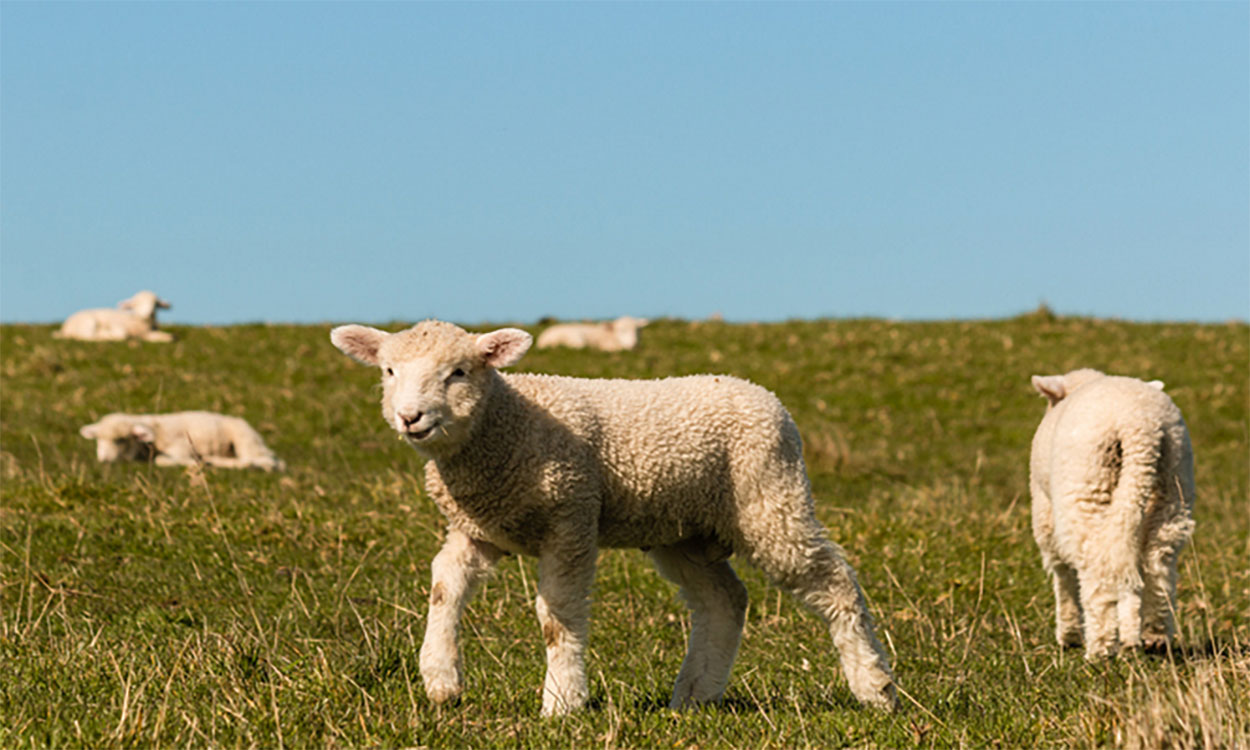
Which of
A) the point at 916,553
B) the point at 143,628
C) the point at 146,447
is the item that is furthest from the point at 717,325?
the point at 143,628

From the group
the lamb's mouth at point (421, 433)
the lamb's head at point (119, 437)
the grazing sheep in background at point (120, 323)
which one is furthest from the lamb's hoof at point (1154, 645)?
the grazing sheep in background at point (120, 323)

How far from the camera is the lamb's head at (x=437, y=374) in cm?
522

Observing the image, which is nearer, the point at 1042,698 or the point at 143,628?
the point at 1042,698

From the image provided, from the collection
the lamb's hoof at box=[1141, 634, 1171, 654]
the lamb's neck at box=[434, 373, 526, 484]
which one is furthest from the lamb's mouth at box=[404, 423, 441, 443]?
the lamb's hoof at box=[1141, 634, 1171, 654]

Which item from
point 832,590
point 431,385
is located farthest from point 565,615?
point 832,590

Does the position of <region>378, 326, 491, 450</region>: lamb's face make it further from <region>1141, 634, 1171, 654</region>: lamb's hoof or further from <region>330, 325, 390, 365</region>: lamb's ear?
<region>1141, 634, 1171, 654</region>: lamb's hoof

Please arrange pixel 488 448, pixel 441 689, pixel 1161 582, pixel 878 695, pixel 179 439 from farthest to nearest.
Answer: pixel 179 439, pixel 1161 582, pixel 878 695, pixel 488 448, pixel 441 689

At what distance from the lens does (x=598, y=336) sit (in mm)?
27500

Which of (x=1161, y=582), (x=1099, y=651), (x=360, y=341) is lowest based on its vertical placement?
(x=1099, y=651)

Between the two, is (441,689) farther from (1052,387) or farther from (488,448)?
(1052,387)

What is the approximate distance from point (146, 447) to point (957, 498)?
372 inches

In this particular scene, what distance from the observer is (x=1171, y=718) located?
14.5 feet

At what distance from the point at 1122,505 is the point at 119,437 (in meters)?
11.8

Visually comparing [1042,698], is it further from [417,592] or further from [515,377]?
[417,592]
